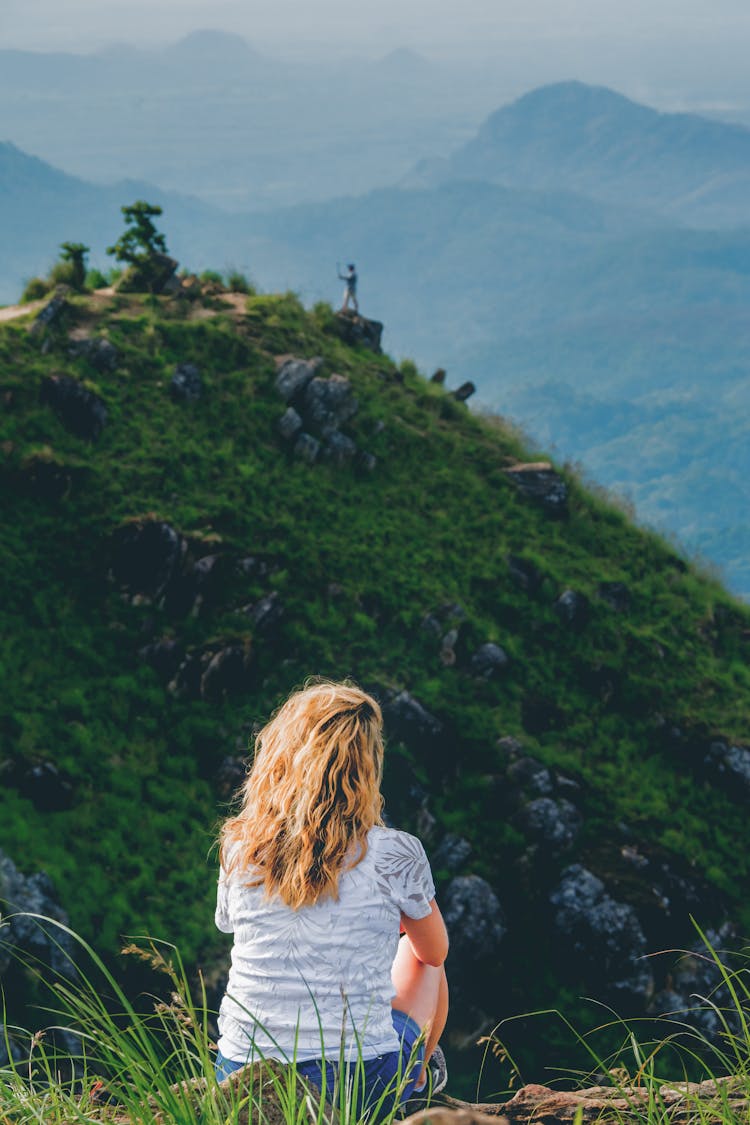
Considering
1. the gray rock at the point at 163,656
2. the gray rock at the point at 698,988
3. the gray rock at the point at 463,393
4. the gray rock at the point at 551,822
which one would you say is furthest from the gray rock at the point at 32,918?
the gray rock at the point at 463,393

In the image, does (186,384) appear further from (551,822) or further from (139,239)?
(551,822)

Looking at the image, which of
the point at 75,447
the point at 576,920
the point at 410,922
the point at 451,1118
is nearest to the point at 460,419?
the point at 75,447

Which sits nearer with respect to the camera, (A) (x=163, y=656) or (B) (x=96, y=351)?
(A) (x=163, y=656)

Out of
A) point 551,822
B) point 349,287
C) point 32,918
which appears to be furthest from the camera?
point 349,287

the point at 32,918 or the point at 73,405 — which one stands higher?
the point at 73,405

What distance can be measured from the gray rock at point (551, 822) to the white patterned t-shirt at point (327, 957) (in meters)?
10.4

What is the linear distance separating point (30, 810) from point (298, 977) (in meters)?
9.44

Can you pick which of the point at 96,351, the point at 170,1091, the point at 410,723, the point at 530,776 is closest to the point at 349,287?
the point at 96,351

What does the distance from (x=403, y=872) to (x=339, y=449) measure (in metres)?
15.5

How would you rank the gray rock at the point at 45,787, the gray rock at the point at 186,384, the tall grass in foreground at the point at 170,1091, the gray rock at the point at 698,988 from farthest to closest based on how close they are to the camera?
the gray rock at the point at 186,384 → the gray rock at the point at 698,988 → the gray rock at the point at 45,787 → the tall grass in foreground at the point at 170,1091

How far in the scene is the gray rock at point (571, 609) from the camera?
58.0 ft

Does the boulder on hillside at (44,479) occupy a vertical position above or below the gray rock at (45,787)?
above

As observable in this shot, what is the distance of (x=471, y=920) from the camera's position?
12734mm

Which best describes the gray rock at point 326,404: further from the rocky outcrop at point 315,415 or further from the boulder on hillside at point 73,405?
the boulder on hillside at point 73,405
